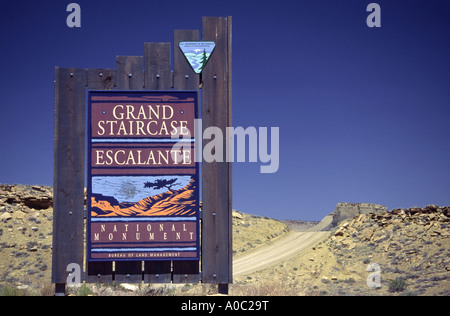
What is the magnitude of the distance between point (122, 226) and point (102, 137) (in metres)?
1.81

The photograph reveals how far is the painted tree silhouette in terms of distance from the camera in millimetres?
9594

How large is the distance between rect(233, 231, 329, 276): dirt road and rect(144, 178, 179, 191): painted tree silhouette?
22.7 metres

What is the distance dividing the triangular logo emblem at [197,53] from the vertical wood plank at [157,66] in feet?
1.28

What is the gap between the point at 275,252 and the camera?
40.5 metres

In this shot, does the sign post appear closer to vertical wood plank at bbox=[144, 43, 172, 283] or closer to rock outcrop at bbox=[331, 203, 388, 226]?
vertical wood plank at bbox=[144, 43, 172, 283]

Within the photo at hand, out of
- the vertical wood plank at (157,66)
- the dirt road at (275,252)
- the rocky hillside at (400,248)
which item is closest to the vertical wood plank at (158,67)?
the vertical wood plank at (157,66)

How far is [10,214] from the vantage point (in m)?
37.7

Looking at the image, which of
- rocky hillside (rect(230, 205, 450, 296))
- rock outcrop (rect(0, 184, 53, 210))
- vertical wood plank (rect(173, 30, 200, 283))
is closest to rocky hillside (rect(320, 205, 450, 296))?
rocky hillside (rect(230, 205, 450, 296))

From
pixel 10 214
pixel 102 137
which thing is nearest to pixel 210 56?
pixel 102 137

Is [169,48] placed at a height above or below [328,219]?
above

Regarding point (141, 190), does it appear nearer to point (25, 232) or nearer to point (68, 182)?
point (68, 182)

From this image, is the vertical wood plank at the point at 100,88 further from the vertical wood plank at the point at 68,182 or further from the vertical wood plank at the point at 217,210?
the vertical wood plank at the point at 217,210

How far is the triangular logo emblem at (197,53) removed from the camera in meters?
9.69
